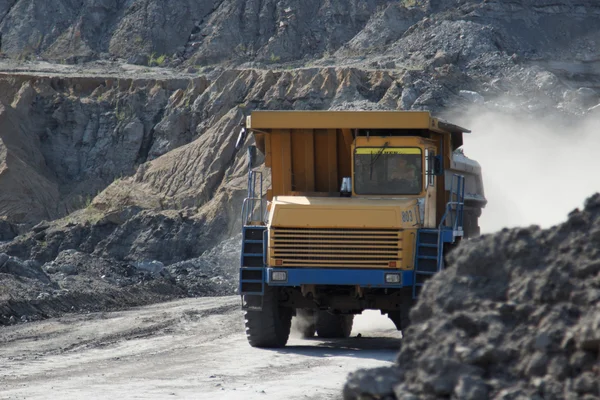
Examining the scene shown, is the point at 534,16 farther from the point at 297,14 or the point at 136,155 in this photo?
the point at 136,155

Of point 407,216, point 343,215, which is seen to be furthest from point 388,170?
point 343,215

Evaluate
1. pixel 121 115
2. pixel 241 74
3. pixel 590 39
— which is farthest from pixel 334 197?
pixel 590 39

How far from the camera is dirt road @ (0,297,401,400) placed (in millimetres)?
10773

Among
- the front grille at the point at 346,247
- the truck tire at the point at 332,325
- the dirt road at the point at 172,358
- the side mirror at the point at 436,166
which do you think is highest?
the side mirror at the point at 436,166

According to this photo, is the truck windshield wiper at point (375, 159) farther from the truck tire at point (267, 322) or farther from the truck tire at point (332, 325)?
the truck tire at point (332, 325)

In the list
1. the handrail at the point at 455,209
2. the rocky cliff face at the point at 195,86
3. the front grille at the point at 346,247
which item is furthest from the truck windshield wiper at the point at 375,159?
the rocky cliff face at the point at 195,86

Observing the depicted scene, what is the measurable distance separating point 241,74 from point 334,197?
29.9 metres

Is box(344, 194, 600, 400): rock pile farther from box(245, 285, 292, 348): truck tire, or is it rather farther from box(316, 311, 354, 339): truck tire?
box(316, 311, 354, 339): truck tire

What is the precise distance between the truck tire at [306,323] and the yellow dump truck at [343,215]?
0.77 metres

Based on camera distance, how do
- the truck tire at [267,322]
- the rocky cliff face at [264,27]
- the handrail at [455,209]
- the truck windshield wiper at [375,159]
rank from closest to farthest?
1. the handrail at [455,209]
2. the truck tire at [267,322]
3. the truck windshield wiper at [375,159]
4. the rocky cliff face at [264,27]

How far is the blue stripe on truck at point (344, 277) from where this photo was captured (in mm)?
13555

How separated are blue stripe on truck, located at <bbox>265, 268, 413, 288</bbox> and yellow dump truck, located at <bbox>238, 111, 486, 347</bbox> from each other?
1 cm

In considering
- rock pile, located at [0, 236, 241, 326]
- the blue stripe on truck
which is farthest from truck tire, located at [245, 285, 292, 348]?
rock pile, located at [0, 236, 241, 326]

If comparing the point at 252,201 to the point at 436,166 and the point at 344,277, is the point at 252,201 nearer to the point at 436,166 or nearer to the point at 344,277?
the point at 344,277
